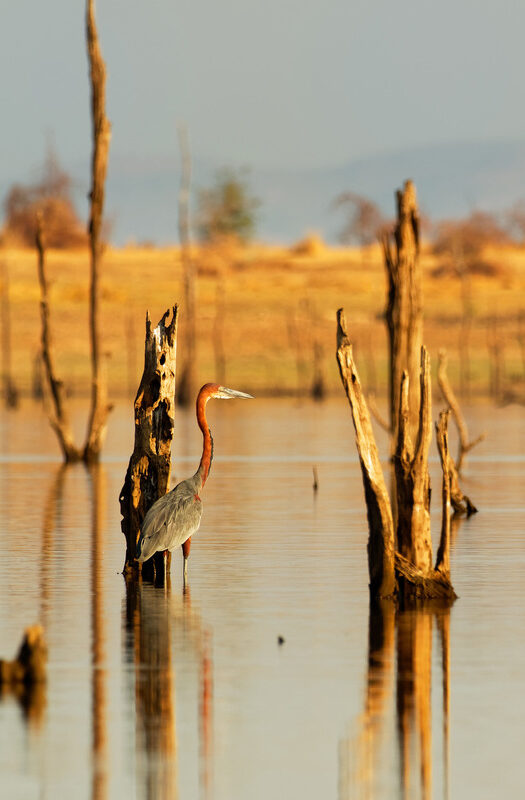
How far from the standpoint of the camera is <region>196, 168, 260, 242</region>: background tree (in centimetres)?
9356

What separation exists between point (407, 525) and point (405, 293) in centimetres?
1237

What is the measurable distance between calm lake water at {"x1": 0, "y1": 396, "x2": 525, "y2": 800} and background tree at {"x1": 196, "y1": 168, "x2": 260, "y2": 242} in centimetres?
7406

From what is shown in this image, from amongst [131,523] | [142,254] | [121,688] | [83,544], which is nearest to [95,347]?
[83,544]

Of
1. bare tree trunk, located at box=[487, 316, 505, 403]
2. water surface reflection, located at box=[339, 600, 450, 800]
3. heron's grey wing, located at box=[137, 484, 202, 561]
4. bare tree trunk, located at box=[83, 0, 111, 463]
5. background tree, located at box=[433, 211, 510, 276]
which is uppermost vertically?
background tree, located at box=[433, 211, 510, 276]

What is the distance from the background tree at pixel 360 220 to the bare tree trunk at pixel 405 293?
6243 centimetres

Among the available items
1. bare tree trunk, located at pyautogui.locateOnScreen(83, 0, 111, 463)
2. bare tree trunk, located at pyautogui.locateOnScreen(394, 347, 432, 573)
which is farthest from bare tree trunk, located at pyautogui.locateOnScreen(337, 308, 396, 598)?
bare tree trunk, located at pyautogui.locateOnScreen(83, 0, 111, 463)

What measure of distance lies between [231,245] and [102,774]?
3323 inches

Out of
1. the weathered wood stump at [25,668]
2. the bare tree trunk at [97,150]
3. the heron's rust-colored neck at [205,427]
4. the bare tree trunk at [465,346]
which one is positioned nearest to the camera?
the weathered wood stump at [25,668]

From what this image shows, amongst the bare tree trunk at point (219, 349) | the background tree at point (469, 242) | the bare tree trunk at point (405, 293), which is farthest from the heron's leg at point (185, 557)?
the background tree at point (469, 242)

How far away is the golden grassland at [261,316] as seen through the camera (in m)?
59.4

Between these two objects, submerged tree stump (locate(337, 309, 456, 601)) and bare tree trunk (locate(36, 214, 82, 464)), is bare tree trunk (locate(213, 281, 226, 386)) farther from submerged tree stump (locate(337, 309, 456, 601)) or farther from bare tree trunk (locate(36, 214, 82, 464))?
submerged tree stump (locate(337, 309, 456, 601))

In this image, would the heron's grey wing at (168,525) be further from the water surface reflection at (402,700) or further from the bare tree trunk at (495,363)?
the bare tree trunk at (495,363)

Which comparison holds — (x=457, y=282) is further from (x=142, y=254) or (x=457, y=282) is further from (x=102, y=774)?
(x=102, y=774)

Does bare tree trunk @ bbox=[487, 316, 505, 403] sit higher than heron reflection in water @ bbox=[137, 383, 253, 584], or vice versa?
bare tree trunk @ bbox=[487, 316, 505, 403]
